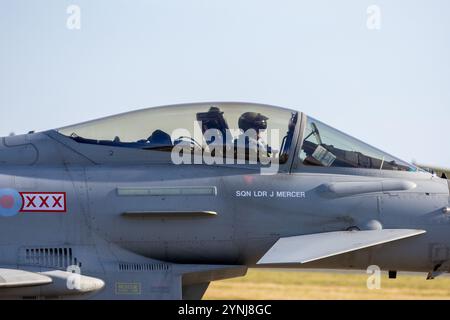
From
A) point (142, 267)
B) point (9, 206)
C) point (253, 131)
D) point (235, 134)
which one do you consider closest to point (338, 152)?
point (253, 131)

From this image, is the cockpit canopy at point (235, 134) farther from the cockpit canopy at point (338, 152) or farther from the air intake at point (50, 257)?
the air intake at point (50, 257)

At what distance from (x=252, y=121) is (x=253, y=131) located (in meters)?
0.13

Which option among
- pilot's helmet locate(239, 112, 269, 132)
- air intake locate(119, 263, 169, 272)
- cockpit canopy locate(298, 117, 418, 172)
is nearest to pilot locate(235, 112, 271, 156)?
pilot's helmet locate(239, 112, 269, 132)

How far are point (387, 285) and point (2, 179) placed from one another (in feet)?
32.6

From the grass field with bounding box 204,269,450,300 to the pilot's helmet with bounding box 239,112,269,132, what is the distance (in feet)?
20.8

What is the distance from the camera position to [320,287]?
17219 mm

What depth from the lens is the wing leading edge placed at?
28.4 feet

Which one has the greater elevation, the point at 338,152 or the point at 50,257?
the point at 338,152

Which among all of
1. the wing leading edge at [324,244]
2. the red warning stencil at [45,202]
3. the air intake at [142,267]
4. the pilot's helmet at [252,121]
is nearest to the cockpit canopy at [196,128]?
the pilot's helmet at [252,121]

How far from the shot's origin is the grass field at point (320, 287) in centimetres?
1588

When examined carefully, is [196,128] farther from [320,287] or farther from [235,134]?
[320,287]

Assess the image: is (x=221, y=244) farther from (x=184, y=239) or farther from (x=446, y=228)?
(x=446, y=228)

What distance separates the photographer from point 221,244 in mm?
9195
